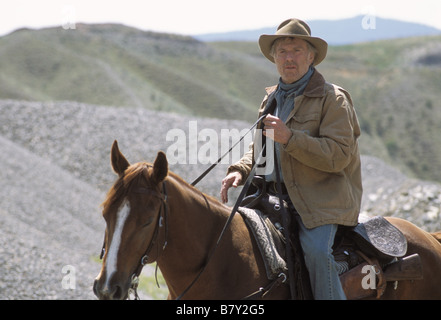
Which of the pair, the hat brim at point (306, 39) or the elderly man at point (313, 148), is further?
the hat brim at point (306, 39)

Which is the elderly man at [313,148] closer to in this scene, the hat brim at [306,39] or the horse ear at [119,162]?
the hat brim at [306,39]

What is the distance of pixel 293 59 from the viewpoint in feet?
16.6

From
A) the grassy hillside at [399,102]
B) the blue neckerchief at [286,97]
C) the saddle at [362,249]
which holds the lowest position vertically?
the grassy hillside at [399,102]

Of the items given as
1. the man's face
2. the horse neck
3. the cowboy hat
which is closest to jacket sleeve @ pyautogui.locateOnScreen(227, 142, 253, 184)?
the man's face

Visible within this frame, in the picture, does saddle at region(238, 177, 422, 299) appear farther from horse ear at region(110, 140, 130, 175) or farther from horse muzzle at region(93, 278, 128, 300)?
horse muzzle at region(93, 278, 128, 300)

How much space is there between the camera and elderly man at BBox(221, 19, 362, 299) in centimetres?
468

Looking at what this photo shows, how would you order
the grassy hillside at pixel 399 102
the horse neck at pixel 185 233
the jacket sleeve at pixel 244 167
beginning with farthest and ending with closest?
the grassy hillside at pixel 399 102 → the jacket sleeve at pixel 244 167 → the horse neck at pixel 185 233

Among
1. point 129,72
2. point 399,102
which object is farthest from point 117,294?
point 399,102

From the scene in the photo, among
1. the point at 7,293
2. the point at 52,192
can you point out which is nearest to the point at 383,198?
the point at 52,192

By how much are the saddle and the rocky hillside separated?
8.45 metres

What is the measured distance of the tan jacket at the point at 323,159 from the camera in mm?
4719

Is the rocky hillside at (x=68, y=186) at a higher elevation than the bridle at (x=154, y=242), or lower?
lower

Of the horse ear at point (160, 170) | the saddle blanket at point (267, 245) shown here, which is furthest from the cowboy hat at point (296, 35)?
the horse ear at point (160, 170)

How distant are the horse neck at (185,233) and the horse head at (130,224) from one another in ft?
0.61
